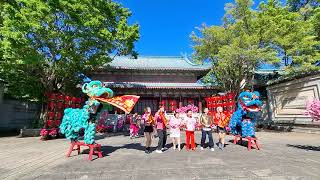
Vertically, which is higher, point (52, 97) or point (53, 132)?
point (52, 97)

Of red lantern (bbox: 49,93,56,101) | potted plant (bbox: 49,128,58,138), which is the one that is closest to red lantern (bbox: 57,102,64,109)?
red lantern (bbox: 49,93,56,101)

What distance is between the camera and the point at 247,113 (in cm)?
1155

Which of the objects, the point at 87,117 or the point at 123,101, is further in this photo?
the point at 87,117

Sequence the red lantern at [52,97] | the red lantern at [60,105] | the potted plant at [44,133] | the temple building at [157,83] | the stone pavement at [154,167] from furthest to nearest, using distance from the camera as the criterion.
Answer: the temple building at [157,83] → the red lantern at [60,105] → the red lantern at [52,97] → the potted plant at [44,133] → the stone pavement at [154,167]

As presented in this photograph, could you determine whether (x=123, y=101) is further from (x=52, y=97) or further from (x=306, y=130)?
(x=306, y=130)

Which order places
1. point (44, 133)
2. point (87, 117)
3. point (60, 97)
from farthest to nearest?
point (60, 97), point (44, 133), point (87, 117)

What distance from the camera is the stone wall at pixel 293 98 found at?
20.7m

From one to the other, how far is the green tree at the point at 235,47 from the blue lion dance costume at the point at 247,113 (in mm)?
9239

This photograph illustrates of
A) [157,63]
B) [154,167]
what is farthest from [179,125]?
[157,63]

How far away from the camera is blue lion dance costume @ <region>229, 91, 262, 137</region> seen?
11.1 m

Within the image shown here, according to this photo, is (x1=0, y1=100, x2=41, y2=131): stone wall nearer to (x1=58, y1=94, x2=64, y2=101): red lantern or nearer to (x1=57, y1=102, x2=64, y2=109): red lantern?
(x1=57, y1=102, x2=64, y2=109): red lantern

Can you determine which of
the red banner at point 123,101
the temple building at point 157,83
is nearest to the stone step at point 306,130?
the temple building at point 157,83

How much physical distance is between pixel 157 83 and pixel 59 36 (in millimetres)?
15512

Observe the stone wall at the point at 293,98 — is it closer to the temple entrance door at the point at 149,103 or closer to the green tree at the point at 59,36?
the temple entrance door at the point at 149,103
